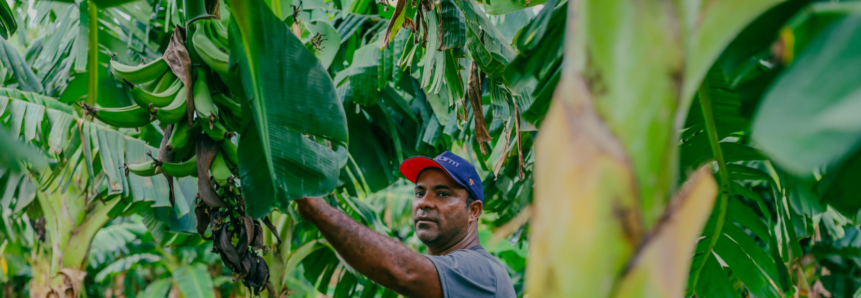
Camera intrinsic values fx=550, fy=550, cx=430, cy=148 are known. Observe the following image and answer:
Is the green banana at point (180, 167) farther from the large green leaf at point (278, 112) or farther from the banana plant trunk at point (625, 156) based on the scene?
the banana plant trunk at point (625, 156)

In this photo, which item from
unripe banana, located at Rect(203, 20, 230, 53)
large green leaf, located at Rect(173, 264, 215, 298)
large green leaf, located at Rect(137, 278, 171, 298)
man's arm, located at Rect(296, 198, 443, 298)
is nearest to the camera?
unripe banana, located at Rect(203, 20, 230, 53)

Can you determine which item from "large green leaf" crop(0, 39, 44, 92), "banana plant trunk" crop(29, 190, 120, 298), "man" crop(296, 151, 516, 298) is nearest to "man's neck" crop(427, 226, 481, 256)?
"man" crop(296, 151, 516, 298)

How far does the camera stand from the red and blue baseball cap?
1581 millimetres

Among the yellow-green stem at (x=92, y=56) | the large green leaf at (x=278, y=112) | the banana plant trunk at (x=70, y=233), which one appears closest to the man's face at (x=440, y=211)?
the large green leaf at (x=278, y=112)

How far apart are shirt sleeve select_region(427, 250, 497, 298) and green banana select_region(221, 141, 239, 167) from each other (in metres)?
0.50

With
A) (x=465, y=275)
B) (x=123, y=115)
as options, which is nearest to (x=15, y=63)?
(x=123, y=115)

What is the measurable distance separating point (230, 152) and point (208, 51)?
0.20 meters

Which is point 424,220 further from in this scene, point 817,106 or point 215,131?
point 817,106

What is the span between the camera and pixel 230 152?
1108 millimetres

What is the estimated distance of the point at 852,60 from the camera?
1.18 ft

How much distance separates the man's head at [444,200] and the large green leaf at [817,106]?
122 cm

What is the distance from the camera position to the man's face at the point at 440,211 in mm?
1573

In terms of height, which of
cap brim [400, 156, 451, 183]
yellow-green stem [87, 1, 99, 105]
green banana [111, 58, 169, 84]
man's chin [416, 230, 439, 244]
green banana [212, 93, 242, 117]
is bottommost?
man's chin [416, 230, 439, 244]

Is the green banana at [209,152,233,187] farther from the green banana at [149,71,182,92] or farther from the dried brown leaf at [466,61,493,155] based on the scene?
the dried brown leaf at [466,61,493,155]
